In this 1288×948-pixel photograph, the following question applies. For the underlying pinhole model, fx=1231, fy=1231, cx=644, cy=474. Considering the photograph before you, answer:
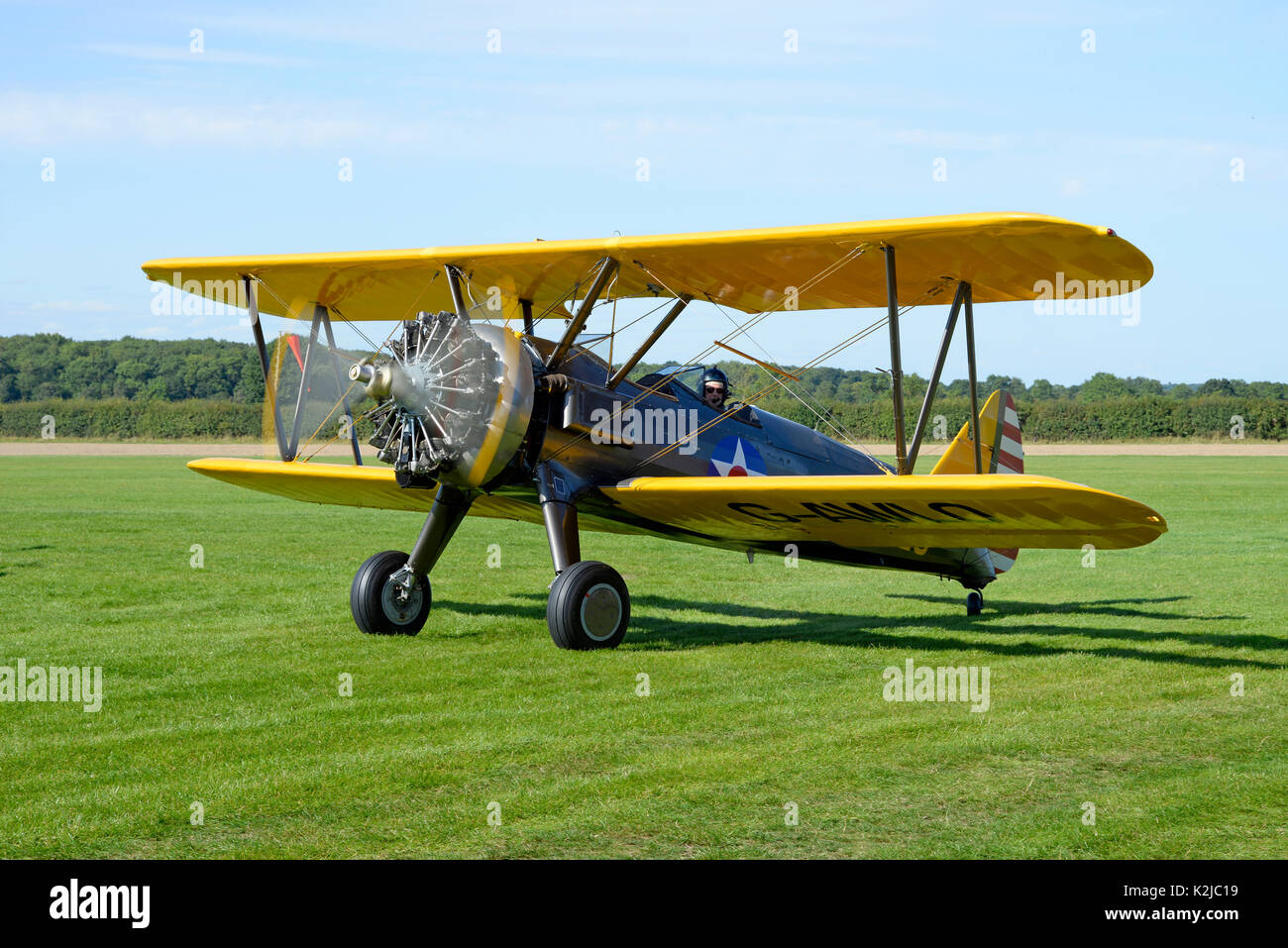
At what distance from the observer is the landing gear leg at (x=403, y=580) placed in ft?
32.7

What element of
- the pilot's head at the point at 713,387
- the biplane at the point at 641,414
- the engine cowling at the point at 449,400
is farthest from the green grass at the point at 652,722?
the pilot's head at the point at 713,387

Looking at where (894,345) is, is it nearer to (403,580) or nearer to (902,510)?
(902,510)

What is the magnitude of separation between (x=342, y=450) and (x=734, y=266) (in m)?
45.3

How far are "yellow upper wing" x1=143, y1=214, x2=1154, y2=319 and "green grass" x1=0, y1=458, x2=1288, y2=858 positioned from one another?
9.33 ft

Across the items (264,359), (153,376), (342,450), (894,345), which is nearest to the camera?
(894,345)

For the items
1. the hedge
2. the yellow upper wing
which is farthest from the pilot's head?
the hedge

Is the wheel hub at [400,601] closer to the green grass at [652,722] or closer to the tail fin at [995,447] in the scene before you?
the green grass at [652,722]

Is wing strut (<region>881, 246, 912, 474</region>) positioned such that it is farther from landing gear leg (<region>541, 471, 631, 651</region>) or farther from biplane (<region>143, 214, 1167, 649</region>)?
landing gear leg (<region>541, 471, 631, 651</region>)

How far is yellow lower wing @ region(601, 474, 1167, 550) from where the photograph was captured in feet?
26.2

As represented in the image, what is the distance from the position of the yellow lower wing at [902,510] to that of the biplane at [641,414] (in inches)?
1.0

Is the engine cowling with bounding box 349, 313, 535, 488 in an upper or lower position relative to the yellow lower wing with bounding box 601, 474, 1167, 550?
upper

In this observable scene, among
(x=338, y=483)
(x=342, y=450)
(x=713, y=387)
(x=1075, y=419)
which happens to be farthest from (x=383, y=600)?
(x=1075, y=419)

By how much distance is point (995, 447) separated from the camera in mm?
11797
